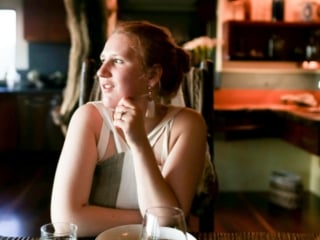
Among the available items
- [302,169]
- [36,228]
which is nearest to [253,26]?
[302,169]

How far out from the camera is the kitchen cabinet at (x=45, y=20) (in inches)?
211

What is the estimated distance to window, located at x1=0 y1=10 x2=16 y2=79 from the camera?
5.78 meters

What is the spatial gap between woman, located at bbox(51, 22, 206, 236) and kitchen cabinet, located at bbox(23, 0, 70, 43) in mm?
4343

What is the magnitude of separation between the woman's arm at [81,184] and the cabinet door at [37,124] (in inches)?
159

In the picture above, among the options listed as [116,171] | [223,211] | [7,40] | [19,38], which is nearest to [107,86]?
[116,171]

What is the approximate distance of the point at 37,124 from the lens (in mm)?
5246

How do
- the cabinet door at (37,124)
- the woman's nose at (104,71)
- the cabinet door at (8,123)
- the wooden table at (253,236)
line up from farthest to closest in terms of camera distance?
1. the cabinet door at (37,124)
2. the cabinet door at (8,123)
3. the woman's nose at (104,71)
4. the wooden table at (253,236)

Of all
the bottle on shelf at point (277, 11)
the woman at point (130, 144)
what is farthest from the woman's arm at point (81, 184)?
the bottle on shelf at point (277, 11)

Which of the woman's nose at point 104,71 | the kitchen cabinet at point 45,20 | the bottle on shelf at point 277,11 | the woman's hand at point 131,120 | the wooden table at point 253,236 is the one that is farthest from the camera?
the kitchen cabinet at point 45,20

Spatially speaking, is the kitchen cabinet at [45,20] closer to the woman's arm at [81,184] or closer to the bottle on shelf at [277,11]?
the bottle on shelf at [277,11]

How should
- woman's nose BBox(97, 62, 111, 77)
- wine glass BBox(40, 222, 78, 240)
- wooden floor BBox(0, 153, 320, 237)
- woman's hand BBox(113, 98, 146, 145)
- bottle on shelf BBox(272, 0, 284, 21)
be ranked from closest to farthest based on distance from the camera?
wine glass BBox(40, 222, 78, 240) → woman's hand BBox(113, 98, 146, 145) → woman's nose BBox(97, 62, 111, 77) → wooden floor BBox(0, 153, 320, 237) → bottle on shelf BBox(272, 0, 284, 21)

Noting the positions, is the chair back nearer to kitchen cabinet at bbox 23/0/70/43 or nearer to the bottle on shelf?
the bottle on shelf

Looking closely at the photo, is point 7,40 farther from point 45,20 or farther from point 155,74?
point 155,74

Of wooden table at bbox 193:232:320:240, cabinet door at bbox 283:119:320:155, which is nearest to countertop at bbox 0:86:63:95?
cabinet door at bbox 283:119:320:155
